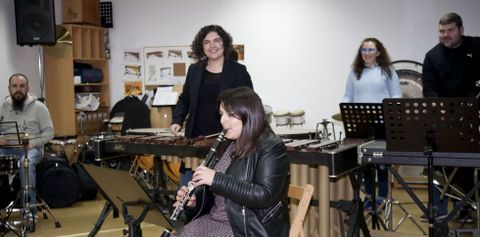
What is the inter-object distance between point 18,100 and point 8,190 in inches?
38.8

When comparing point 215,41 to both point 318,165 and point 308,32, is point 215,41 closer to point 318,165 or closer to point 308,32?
point 318,165

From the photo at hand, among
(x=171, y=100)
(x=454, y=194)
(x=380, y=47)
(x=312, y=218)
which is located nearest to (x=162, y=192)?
(x=312, y=218)

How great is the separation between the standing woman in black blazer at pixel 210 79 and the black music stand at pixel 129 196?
4.23ft

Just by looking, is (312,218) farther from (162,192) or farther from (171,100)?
(171,100)

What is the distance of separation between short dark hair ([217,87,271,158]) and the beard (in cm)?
432

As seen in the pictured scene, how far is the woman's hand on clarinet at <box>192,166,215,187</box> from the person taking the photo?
3038mm

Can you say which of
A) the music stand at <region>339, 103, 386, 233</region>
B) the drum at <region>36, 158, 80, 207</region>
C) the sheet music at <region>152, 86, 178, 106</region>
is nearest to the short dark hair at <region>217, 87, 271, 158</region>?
the music stand at <region>339, 103, 386, 233</region>

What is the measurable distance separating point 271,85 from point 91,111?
262cm

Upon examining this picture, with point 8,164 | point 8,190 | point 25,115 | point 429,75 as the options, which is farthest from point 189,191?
point 25,115

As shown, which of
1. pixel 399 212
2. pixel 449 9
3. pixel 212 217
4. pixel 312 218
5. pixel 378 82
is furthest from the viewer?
pixel 449 9

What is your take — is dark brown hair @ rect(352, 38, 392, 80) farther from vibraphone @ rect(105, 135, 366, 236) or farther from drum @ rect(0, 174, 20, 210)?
drum @ rect(0, 174, 20, 210)

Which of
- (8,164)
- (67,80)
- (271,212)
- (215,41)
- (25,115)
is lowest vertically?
(8,164)

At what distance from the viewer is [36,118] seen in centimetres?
684

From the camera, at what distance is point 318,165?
12.9 feet
